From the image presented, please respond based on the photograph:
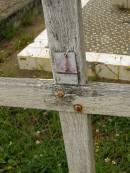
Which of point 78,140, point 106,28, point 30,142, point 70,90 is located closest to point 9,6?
point 106,28

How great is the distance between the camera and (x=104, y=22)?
5.34 meters

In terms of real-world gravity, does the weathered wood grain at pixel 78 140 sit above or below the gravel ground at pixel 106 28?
above

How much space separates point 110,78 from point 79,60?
101 inches

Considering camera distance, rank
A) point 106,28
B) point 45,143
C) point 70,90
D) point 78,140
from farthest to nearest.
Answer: point 106,28
point 45,143
point 78,140
point 70,90

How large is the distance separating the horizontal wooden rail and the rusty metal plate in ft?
0.30

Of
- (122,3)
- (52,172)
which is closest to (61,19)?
(52,172)

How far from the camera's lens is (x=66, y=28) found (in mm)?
1790

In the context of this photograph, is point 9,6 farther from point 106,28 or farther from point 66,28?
point 66,28

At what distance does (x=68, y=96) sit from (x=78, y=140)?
292mm

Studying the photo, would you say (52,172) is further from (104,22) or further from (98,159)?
(104,22)

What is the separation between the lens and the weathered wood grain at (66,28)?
175 cm

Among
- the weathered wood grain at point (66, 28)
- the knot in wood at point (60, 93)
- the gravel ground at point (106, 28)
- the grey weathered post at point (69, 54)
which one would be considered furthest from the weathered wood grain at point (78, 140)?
the gravel ground at point (106, 28)

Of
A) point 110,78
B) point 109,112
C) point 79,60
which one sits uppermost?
point 79,60

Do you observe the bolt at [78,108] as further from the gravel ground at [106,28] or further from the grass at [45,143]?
the gravel ground at [106,28]
